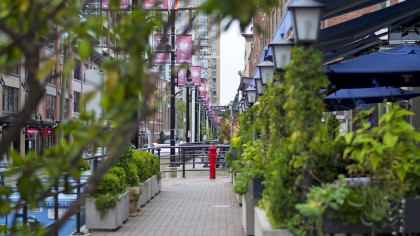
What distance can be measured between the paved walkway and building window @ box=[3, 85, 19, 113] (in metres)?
27.6

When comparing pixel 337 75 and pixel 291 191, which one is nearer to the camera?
pixel 291 191

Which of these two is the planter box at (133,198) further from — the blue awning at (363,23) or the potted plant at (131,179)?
the blue awning at (363,23)

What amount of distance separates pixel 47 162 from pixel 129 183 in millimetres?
9777

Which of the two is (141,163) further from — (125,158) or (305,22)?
(305,22)

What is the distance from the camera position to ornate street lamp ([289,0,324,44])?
5.25 metres

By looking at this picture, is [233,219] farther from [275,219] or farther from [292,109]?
[292,109]

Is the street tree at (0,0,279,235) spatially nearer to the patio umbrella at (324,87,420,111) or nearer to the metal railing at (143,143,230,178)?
the patio umbrella at (324,87,420,111)

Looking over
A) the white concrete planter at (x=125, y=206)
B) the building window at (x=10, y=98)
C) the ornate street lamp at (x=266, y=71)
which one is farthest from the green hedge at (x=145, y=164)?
the building window at (x=10, y=98)

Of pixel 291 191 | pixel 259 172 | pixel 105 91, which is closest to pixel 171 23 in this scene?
pixel 105 91

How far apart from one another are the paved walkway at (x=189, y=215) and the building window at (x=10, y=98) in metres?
27.6

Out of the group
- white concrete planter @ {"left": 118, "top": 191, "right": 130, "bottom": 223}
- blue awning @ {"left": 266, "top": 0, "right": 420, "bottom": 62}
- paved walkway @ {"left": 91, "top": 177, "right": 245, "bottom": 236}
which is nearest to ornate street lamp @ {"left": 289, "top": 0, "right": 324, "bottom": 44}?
blue awning @ {"left": 266, "top": 0, "right": 420, "bottom": 62}

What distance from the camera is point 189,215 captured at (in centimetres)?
1168

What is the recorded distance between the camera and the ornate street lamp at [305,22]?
5.25m

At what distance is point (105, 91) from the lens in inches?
71.4
